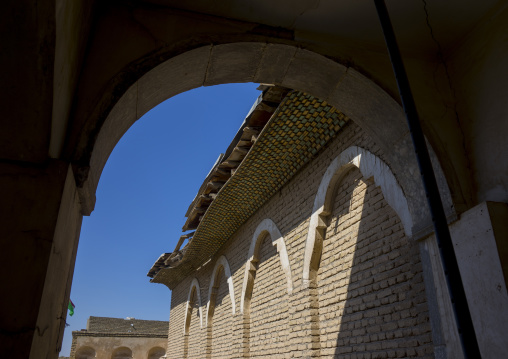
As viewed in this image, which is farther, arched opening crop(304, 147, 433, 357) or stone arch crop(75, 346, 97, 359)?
stone arch crop(75, 346, 97, 359)

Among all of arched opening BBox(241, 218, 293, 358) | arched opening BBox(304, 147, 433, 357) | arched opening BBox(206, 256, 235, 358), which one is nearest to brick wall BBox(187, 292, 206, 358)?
arched opening BBox(206, 256, 235, 358)

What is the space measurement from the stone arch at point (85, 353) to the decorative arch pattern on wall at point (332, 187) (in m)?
19.0

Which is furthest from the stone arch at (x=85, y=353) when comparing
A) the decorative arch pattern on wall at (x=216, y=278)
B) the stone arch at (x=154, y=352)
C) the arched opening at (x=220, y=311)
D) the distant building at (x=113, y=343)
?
the decorative arch pattern on wall at (x=216, y=278)

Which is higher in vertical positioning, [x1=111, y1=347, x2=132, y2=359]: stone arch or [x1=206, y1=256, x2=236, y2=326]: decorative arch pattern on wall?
[x1=206, y1=256, x2=236, y2=326]: decorative arch pattern on wall

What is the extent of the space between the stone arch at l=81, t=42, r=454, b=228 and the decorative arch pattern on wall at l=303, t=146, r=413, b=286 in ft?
3.10

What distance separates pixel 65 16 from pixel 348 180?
3.80 m

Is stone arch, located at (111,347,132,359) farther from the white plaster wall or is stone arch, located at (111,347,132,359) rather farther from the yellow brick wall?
the yellow brick wall

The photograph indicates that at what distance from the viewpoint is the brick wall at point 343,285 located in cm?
375

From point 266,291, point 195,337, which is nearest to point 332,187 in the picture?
point 266,291

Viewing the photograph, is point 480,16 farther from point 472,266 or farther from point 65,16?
point 65,16

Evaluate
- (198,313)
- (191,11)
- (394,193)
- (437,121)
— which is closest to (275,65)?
(191,11)

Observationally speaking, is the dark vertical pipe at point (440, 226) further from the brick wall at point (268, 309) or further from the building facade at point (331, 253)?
the brick wall at point (268, 309)

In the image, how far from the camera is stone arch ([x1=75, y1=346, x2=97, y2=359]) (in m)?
20.5

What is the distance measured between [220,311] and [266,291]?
9.12 ft
